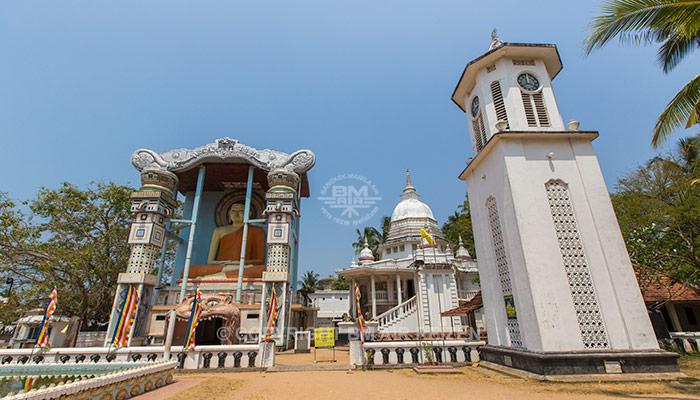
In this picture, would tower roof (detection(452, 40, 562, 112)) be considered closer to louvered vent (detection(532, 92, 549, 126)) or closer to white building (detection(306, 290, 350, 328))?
louvered vent (detection(532, 92, 549, 126))

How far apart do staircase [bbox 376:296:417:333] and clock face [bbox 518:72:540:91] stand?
45.1 feet

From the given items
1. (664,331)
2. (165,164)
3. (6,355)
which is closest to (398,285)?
(664,331)

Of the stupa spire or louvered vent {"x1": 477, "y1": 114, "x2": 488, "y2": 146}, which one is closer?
louvered vent {"x1": 477, "y1": 114, "x2": 488, "y2": 146}

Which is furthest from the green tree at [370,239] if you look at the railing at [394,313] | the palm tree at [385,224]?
the railing at [394,313]

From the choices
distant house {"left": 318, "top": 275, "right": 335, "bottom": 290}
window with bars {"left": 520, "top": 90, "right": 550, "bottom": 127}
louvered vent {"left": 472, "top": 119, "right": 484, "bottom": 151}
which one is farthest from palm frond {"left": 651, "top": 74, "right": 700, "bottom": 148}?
distant house {"left": 318, "top": 275, "right": 335, "bottom": 290}

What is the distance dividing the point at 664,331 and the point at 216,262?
2253cm

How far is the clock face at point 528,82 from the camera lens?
10.8 m

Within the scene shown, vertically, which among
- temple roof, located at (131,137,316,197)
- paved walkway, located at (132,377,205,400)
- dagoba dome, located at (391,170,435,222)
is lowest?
paved walkway, located at (132,377,205,400)

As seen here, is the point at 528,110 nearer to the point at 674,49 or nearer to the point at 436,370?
the point at 674,49

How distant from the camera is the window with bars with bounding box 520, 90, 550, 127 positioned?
33.7 ft

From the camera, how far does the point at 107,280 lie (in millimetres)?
18672

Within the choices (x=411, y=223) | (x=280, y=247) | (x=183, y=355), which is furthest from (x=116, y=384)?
(x=411, y=223)

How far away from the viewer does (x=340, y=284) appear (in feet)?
145

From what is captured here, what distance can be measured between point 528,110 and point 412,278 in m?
18.4
